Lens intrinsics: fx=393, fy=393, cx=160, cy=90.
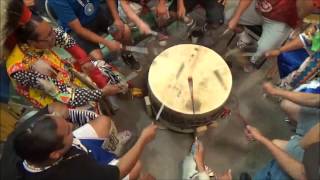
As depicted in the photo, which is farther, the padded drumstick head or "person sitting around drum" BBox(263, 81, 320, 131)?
the padded drumstick head

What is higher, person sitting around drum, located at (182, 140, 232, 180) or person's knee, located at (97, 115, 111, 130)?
person's knee, located at (97, 115, 111, 130)

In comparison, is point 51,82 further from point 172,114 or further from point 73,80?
point 172,114

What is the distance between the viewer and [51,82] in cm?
235

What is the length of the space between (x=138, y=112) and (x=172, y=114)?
0.62 m

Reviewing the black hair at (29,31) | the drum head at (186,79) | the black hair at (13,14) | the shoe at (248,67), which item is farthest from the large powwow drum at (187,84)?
the black hair at (13,14)

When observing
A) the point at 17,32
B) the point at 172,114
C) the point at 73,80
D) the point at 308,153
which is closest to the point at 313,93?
the point at 308,153

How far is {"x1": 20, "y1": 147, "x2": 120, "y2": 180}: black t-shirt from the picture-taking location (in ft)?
5.98

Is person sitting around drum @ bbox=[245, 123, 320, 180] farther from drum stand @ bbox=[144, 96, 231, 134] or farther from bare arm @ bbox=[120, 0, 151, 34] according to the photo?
bare arm @ bbox=[120, 0, 151, 34]

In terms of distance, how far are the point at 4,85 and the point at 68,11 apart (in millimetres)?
640

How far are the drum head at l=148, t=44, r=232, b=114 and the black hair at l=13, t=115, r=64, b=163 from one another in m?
0.86

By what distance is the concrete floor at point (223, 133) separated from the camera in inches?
114

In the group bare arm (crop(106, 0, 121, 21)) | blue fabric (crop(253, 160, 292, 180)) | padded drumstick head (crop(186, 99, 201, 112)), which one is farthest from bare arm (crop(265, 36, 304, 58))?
bare arm (crop(106, 0, 121, 21))

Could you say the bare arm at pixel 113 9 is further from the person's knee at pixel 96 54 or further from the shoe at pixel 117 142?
the shoe at pixel 117 142

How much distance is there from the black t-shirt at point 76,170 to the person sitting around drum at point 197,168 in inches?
20.4
